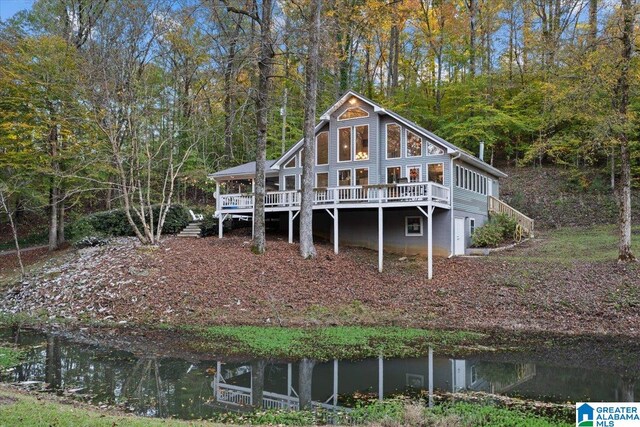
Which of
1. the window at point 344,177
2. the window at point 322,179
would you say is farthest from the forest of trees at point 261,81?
the window at point 322,179

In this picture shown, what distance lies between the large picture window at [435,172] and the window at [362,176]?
3.02 m

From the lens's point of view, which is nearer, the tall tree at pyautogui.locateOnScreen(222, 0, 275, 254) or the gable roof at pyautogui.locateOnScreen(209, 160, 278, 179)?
the tall tree at pyautogui.locateOnScreen(222, 0, 275, 254)

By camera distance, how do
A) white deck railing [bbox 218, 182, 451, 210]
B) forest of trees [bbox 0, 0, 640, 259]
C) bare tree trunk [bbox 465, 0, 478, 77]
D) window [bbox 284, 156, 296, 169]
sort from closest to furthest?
forest of trees [bbox 0, 0, 640, 259] < white deck railing [bbox 218, 182, 451, 210] < window [bbox 284, 156, 296, 169] < bare tree trunk [bbox 465, 0, 478, 77]

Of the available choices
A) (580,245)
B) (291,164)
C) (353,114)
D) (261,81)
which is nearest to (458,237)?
(580,245)

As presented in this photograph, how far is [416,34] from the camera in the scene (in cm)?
3666

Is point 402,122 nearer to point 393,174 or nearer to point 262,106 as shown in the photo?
point 393,174

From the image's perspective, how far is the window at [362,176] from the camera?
22.0 meters

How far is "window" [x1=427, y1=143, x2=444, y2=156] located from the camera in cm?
2055

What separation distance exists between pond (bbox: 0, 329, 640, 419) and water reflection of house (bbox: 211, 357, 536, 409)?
18 millimetres

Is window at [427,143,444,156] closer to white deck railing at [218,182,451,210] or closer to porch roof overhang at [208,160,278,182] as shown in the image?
white deck railing at [218,182,451,210]

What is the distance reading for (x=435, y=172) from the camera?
20.7 meters

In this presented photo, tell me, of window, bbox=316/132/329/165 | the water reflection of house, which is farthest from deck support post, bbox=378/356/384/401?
window, bbox=316/132/329/165

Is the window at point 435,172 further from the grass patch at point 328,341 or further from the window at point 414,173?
the grass patch at point 328,341

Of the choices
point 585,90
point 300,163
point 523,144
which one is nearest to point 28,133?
point 300,163
